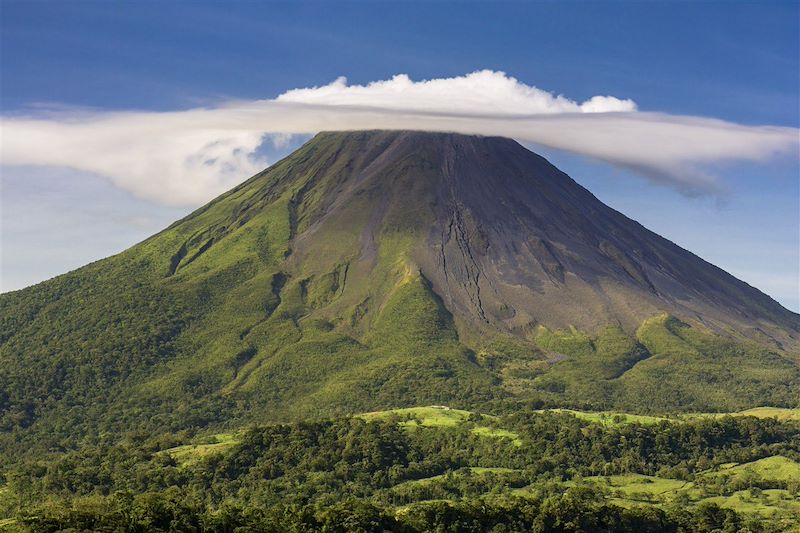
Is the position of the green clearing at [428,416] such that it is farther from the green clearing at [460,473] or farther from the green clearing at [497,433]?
the green clearing at [460,473]

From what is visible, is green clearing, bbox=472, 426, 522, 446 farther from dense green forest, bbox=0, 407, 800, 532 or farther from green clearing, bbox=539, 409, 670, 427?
green clearing, bbox=539, 409, 670, 427

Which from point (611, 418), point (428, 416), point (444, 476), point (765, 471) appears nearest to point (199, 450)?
point (444, 476)

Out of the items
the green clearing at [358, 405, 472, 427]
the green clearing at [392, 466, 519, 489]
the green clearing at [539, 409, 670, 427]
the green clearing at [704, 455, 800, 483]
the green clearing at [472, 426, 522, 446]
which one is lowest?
the green clearing at [392, 466, 519, 489]

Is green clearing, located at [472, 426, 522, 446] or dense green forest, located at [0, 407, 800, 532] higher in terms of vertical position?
green clearing, located at [472, 426, 522, 446]

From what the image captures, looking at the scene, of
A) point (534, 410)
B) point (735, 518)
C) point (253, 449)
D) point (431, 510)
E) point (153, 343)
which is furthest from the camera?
point (153, 343)

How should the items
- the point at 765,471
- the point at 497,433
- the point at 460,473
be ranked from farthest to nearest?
the point at 497,433 → the point at 765,471 → the point at 460,473

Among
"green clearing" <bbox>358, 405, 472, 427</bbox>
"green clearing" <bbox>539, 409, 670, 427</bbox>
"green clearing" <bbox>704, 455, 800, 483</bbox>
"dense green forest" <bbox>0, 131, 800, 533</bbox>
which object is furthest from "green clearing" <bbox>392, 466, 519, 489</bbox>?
"green clearing" <bbox>704, 455, 800, 483</bbox>

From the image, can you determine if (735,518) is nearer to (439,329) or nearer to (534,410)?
(534,410)

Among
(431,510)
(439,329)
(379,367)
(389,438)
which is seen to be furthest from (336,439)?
(439,329)

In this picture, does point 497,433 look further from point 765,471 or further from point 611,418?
point 765,471
